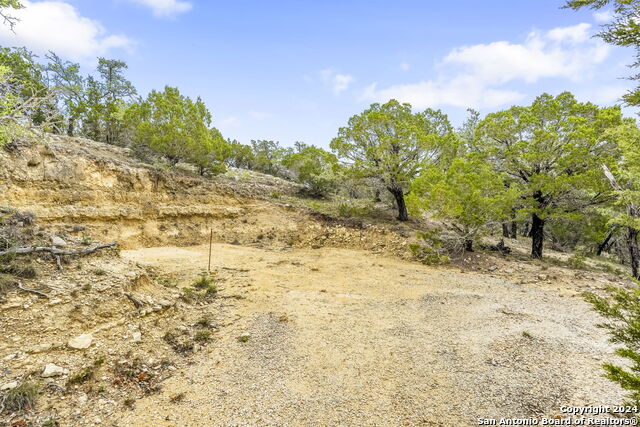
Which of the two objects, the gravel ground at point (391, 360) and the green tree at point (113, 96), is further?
the green tree at point (113, 96)

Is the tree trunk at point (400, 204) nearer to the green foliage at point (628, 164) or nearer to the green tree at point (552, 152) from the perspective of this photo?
the green tree at point (552, 152)

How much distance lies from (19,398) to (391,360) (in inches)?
213

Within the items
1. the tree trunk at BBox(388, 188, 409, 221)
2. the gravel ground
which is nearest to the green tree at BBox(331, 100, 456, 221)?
the tree trunk at BBox(388, 188, 409, 221)

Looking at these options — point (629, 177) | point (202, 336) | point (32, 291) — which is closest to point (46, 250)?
point (32, 291)

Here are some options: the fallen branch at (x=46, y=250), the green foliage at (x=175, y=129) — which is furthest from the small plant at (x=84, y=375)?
the green foliage at (x=175, y=129)

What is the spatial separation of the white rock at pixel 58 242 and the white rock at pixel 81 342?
9.72 feet

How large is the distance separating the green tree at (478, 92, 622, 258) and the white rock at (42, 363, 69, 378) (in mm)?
15538

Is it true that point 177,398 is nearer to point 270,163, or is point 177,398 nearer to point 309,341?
point 309,341

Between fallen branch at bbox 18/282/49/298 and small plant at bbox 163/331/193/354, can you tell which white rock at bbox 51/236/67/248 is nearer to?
fallen branch at bbox 18/282/49/298

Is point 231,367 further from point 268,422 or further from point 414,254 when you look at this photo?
point 414,254

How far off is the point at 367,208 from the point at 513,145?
27.8 feet

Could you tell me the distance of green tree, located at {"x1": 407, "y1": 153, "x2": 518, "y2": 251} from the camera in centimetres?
1200

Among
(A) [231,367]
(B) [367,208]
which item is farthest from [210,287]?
(B) [367,208]

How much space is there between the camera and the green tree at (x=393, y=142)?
50.3 ft
